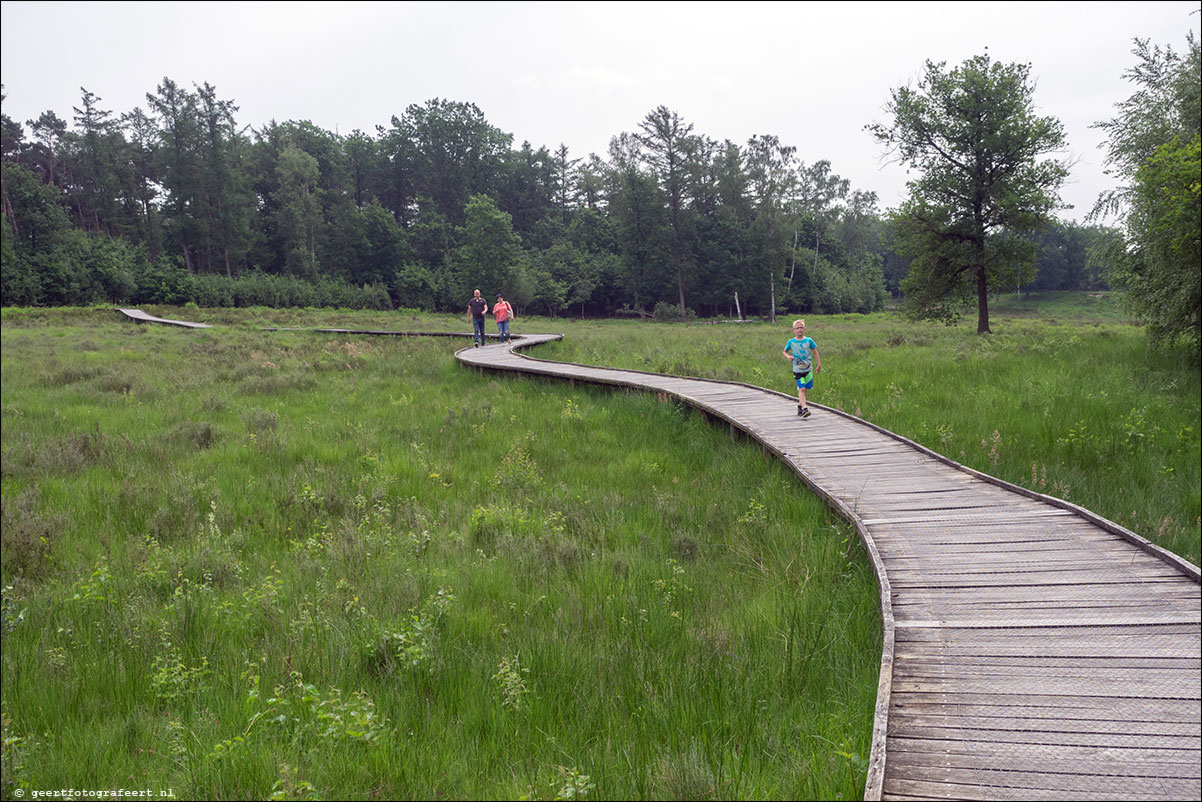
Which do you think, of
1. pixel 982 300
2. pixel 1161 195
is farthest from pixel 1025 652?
pixel 982 300

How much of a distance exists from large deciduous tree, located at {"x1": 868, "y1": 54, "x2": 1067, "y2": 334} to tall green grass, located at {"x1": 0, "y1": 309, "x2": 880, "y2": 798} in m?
25.6

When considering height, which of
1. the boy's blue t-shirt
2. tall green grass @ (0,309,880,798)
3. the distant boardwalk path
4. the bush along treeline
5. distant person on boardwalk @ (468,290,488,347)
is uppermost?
the bush along treeline

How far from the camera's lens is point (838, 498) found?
646cm

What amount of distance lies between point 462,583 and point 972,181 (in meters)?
32.4

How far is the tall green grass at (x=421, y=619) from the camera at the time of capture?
3180 millimetres

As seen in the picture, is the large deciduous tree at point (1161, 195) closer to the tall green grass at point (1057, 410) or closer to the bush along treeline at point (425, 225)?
the tall green grass at point (1057, 410)

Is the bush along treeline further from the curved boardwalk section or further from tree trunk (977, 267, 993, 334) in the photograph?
the curved boardwalk section

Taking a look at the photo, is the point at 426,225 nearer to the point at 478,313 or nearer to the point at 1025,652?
the point at 478,313

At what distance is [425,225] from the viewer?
78.9 metres

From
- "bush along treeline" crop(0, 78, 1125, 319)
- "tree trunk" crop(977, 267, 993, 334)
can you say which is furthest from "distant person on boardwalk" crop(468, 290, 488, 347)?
"bush along treeline" crop(0, 78, 1125, 319)

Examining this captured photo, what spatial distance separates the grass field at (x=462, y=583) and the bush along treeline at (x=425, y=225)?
53348 millimetres

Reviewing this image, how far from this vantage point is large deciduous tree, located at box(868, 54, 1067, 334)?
94.0 feet

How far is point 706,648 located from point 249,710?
2744 mm

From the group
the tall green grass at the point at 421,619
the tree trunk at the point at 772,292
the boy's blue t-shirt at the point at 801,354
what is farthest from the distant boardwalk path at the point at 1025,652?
the tree trunk at the point at 772,292
